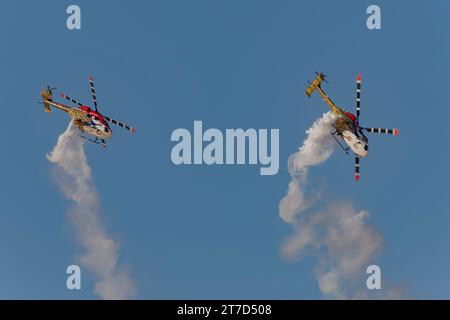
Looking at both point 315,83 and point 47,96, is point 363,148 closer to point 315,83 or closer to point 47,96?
point 315,83

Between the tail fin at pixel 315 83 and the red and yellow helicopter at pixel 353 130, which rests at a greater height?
the tail fin at pixel 315 83

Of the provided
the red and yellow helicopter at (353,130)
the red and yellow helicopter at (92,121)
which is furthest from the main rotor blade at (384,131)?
the red and yellow helicopter at (92,121)

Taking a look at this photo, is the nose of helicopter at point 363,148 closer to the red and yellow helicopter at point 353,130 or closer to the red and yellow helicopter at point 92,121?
the red and yellow helicopter at point 353,130

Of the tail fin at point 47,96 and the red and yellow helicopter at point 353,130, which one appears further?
the tail fin at point 47,96

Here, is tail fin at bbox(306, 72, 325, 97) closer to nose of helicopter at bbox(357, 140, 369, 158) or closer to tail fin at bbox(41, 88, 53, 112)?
nose of helicopter at bbox(357, 140, 369, 158)

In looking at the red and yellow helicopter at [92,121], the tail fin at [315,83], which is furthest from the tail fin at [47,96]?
the tail fin at [315,83]

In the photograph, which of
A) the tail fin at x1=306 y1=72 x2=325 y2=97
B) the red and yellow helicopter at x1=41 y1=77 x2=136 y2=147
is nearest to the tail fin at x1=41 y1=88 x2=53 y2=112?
the red and yellow helicopter at x1=41 y1=77 x2=136 y2=147

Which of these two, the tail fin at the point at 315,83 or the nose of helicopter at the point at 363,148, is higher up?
the tail fin at the point at 315,83

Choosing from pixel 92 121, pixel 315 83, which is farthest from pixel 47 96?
pixel 315 83

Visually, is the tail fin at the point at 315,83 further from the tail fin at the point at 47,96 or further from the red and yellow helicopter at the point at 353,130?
the tail fin at the point at 47,96
